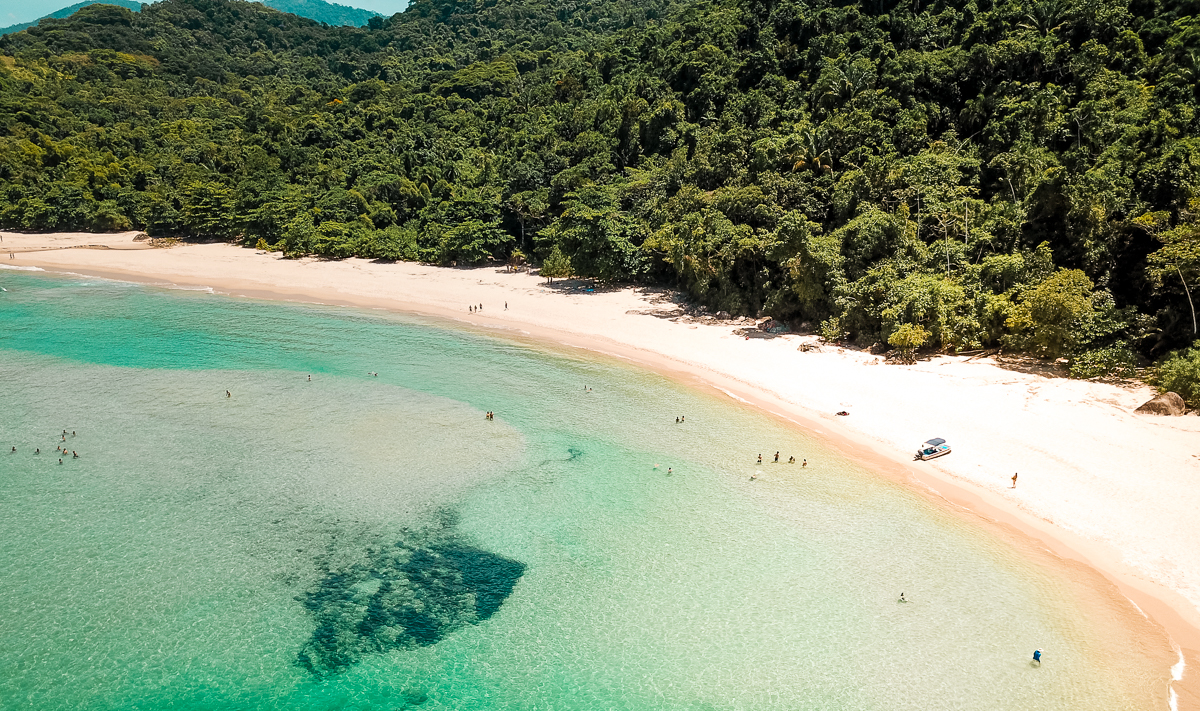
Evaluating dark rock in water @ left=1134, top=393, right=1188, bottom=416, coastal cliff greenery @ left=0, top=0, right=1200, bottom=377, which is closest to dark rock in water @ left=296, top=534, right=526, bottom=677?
coastal cliff greenery @ left=0, top=0, right=1200, bottom=377

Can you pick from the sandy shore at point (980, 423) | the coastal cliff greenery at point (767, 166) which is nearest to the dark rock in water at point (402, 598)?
the sandy shore at point (980, 423)

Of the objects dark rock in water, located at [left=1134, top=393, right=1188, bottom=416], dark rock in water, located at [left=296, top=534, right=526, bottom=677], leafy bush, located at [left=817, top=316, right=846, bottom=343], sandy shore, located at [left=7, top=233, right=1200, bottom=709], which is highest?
leafy bush, located at [left=817, top=316, right=846, bottom=343]

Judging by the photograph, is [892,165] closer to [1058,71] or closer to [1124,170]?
[1124,170]

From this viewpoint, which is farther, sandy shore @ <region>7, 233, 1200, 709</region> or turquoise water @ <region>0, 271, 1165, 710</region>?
sandy shore @ <region>7, 233, 1200, 709</region>

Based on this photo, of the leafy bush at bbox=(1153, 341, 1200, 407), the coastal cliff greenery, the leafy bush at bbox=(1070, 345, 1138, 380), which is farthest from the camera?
the coastal cliff greenery

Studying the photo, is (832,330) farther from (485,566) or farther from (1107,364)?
(485,566)

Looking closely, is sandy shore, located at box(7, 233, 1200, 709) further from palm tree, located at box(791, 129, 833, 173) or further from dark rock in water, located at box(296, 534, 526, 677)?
dark rock in water, located at box(296, 534, 526, 677)

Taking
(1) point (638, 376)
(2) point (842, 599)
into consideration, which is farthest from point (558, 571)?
(1) point (638, 376)

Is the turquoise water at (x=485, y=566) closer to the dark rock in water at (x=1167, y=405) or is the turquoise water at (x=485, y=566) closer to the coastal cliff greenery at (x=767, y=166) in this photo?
the dark rock in water at (x=1167, y=405)
